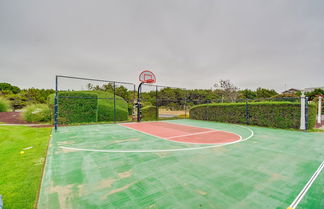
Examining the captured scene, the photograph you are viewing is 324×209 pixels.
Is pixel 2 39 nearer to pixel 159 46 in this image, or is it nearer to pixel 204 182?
pixel 159 46

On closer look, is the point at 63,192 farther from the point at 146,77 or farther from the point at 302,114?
the point at 302,114

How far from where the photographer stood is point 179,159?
2.94m

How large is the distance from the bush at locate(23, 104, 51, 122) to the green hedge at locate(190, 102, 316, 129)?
1171cm

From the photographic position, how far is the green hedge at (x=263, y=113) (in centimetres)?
707

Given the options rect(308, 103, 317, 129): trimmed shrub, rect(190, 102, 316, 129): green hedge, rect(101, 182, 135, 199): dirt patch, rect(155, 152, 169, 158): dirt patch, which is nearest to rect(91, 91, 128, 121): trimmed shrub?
rect(190, 102, 316, 129): green hedge

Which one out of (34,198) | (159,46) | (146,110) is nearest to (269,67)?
(159,46)

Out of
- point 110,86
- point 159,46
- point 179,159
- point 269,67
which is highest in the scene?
point 159,46

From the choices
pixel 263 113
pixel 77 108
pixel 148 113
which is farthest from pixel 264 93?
pixel 77 108

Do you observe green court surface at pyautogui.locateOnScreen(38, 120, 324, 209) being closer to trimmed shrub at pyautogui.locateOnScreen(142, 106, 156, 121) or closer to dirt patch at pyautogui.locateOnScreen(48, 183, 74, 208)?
dirt patch at pyautogui.locateOnScreen(48, 183, 74, 208)

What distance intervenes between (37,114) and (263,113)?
14.4 metres

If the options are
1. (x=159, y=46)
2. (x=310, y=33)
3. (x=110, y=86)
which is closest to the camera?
(x=310, y=33)

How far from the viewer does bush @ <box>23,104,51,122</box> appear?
30.1 ft

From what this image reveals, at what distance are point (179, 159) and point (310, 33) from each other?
37.1 feet

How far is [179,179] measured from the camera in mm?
2107
